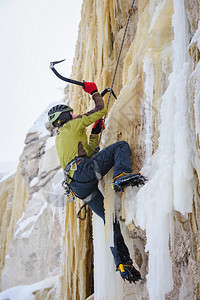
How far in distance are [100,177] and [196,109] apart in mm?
1260

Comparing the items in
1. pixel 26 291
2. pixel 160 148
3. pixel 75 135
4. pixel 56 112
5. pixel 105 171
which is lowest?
pixel 26 291

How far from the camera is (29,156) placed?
41.4 ft

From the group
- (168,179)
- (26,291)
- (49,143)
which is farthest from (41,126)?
(168,179)

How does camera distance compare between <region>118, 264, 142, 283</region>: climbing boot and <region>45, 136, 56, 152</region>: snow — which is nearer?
<region>118, 264, 142, 283</region>: climbing boot

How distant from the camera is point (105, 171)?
3.02 metres

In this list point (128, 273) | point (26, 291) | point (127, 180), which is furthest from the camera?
point (26, 291)

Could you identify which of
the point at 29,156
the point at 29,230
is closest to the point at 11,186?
the point at 29,156

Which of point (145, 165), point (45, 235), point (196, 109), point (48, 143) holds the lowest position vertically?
point (45, 235)

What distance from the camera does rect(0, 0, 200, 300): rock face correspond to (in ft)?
7.38

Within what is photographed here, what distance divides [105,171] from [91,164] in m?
0.15

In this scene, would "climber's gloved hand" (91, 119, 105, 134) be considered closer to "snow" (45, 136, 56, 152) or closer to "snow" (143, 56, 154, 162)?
"snow" (143, 56, 154, 162)

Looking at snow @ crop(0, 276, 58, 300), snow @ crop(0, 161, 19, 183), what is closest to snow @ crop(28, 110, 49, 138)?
snow @ crop(0, 161, 19, 183)

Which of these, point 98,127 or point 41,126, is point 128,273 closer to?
point 98,127

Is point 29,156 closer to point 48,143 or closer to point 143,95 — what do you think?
point 48,143
